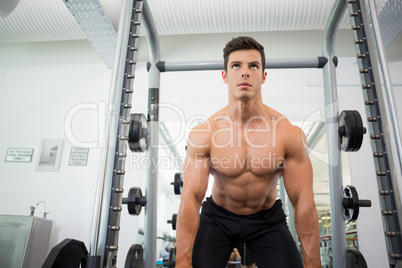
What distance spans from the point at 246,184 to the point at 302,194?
242mm

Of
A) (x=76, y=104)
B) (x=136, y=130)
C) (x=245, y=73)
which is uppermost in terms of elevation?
(x=76, y=104)

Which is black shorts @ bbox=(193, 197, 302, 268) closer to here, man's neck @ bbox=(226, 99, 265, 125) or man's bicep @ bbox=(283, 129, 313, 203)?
man's bicep @ bbox=(283, 129, 313, 203)

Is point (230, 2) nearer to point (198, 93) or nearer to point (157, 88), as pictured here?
point (198, 93)

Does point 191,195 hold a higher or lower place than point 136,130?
lower

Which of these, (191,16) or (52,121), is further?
(52,121)

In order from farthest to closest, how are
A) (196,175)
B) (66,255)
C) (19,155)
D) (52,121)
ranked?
1. (52,121)
2. (19,155)
3. (196,175)
4. (66,255)

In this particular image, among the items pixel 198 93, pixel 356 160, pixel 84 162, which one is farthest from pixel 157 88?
pixel 356 160

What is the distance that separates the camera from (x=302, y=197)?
1.36 metres

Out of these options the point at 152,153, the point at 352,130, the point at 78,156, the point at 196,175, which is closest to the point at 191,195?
the point at 196,175

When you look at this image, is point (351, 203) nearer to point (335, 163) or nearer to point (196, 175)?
point (335, 163)

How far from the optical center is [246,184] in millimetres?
1403

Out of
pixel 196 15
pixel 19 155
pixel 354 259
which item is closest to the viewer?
Result: pixel 354 259

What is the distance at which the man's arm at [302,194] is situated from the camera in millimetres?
1317

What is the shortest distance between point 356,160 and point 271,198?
7.44ft
